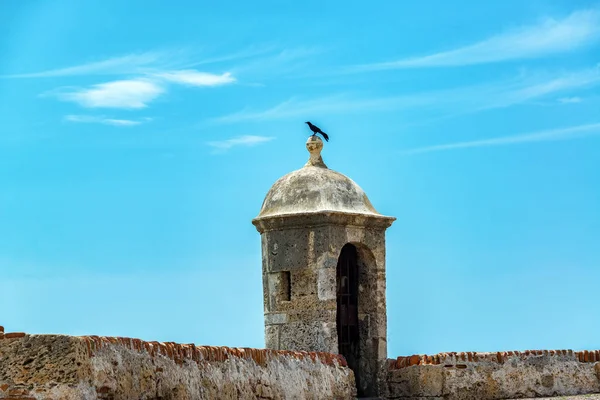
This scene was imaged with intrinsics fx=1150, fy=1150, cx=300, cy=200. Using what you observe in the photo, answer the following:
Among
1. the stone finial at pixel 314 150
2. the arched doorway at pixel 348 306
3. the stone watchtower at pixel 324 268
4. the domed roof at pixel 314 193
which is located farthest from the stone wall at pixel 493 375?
the stone finial at pixel 314 150

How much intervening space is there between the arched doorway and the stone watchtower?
0.01 metres

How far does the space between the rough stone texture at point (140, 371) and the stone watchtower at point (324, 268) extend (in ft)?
8.35

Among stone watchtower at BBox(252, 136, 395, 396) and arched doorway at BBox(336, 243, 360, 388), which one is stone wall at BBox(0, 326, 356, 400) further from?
arched doorway at BBox(336, 243, 360, 388)

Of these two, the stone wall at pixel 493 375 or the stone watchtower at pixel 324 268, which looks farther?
the stone watchtower at pixel 324 268

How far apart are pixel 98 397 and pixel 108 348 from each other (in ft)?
1.23

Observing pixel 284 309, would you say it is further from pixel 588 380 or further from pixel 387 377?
pixel 588 380

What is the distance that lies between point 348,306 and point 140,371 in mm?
6704

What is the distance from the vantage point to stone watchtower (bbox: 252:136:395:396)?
14.5 metres

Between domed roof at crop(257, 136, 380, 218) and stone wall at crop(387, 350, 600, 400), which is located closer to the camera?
stone wall at crop(387, 350, 600, 400)

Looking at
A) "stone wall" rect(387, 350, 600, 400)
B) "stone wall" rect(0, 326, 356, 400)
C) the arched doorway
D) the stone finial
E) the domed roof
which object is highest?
the stone finial

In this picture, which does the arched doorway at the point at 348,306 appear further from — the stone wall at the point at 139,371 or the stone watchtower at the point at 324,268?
the stone wall at the point at 139,371

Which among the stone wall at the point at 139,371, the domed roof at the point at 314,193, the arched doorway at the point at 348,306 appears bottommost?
the stone wall at the point at 139,371

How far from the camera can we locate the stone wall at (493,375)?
46.3ft

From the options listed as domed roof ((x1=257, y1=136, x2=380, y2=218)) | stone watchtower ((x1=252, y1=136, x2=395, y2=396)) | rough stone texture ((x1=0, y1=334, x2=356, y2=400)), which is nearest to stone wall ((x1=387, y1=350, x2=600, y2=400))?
stone watchtower ((x1=252, y1=136, x2=395, y2=396))
